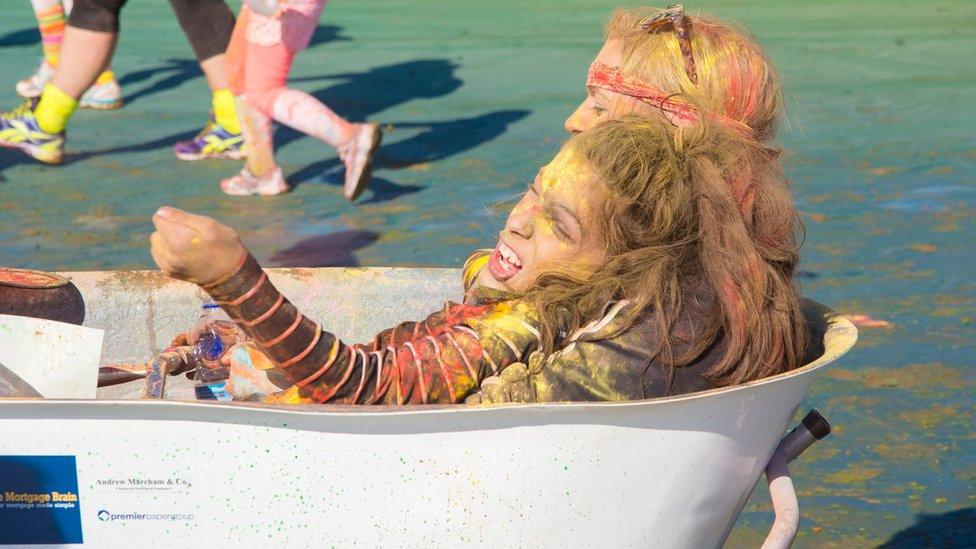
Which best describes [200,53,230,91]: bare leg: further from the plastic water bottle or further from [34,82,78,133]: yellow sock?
the plastic water bottle

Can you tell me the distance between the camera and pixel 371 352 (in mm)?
1873

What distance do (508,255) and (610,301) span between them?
0.22 meters

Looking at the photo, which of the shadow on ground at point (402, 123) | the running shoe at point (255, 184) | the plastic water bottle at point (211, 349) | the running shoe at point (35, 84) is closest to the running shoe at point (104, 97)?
the running shoe at point (35, 84)

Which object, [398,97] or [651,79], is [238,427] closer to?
[651,79]

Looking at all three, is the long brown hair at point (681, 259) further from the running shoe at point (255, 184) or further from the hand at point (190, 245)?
the running shoe at point (255, 184)

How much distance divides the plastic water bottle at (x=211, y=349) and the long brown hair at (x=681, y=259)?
76 cm

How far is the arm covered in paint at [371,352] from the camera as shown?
174 centimetres

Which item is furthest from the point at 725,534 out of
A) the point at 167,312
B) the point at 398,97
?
the point at 398,97

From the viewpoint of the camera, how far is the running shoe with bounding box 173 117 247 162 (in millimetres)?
5793

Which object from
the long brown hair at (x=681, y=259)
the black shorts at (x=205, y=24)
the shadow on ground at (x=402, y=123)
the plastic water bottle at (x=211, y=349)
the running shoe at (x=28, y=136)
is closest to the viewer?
the long brown hair at (x=681, y=259)

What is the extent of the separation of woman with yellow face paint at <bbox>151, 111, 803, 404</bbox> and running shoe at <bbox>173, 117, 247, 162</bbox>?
3.98 metres

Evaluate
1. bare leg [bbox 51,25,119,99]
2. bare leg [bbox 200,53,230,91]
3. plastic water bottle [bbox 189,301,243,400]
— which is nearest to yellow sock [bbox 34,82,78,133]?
bare leg [bbox 51,25,119,99]

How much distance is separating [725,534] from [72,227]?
3496 mm

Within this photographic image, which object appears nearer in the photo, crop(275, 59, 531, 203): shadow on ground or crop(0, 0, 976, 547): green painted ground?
crop(0, 0, 976, 547): green painted ground
